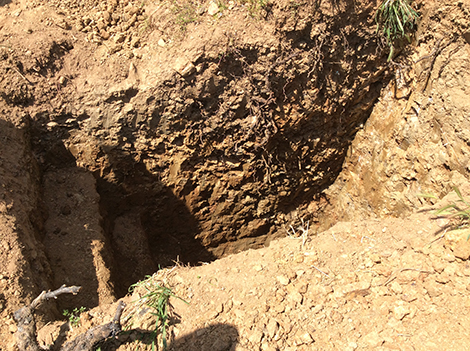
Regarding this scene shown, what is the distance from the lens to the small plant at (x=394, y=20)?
3.40m

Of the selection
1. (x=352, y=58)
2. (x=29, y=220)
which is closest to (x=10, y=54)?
(x=29, y=220)

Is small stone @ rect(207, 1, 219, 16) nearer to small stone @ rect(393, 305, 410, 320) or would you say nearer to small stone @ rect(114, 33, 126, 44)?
Result: small stone @ rect(114, 33, 126, 44)

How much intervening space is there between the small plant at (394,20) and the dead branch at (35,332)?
12.0ft

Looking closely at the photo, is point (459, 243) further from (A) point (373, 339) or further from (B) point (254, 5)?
(B) point (254, 5)

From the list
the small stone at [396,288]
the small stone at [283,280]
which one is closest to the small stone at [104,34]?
the small stone at [283,280]

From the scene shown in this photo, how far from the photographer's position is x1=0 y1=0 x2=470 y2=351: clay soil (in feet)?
7.27

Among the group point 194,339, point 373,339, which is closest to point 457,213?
point 373,339

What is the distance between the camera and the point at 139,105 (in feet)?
11.2

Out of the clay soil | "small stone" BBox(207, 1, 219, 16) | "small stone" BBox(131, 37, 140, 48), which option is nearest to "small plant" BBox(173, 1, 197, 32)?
the clay soil

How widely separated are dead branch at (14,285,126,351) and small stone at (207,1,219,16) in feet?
8.95

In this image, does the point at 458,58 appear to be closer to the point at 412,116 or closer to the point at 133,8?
the point at 412,116

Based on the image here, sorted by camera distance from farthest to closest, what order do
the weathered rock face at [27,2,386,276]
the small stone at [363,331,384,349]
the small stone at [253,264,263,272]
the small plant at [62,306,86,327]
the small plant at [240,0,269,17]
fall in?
the weathered rock face at [27,2,386,276] → the small plant at [240,0,269,17] → the small stone at [253,264,263,272] → the small plant at [62,306,86,327] → the small stone at [363,331,384,349]

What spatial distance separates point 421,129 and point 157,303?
328 centimetres

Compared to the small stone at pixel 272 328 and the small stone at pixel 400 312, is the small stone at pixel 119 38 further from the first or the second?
the small stone at pixel 400 312
